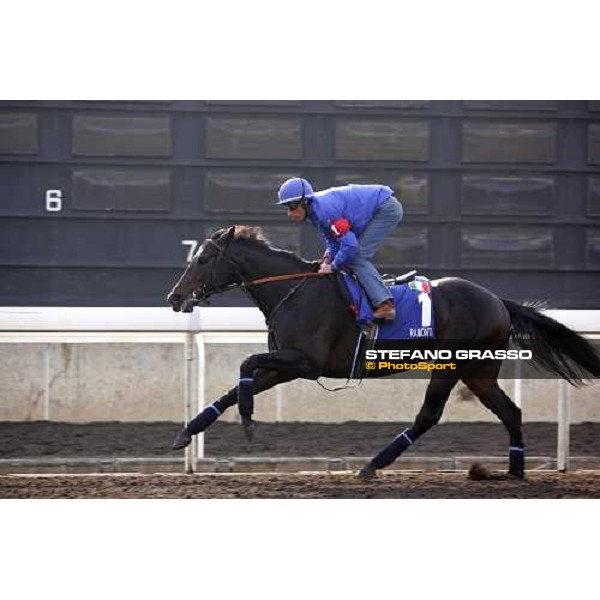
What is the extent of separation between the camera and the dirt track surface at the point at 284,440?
9297mm

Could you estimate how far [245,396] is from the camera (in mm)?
8414

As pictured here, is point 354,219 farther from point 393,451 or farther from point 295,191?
point 393,451

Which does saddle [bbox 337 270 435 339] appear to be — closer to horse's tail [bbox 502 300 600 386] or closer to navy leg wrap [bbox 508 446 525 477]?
horse's tail [bbox 502 300 600 386]

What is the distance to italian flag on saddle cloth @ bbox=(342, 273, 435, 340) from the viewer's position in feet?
27.9

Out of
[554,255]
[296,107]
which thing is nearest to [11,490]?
[296,107]

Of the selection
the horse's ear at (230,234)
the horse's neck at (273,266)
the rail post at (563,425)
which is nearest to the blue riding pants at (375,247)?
the horse's neck at (273,266)

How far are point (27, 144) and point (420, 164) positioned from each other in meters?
1.92

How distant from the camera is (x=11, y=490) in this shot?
840 cm

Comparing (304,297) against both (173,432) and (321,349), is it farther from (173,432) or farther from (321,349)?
(173,432)

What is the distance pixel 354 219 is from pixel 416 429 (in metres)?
1.17

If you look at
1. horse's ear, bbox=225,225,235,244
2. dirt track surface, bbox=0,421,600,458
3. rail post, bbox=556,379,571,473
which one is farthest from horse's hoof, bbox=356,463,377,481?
horse's ear, bbox=225,225,235,244

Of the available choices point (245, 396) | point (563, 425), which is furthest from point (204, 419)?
point (563, 425)

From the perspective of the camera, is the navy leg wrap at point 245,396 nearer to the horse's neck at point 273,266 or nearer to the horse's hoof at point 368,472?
the horse's neck at point 273,266

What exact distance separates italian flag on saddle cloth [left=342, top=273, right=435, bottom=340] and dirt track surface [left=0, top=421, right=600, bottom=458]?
1.00m
